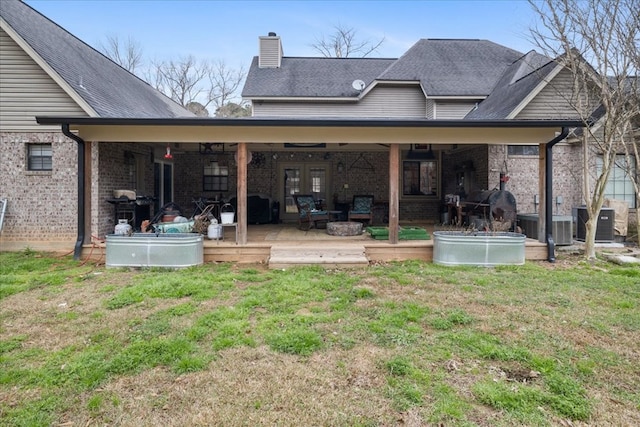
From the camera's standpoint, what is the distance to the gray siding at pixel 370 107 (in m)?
13.1

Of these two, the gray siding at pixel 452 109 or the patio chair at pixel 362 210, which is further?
the gray siding at pixel 452 109

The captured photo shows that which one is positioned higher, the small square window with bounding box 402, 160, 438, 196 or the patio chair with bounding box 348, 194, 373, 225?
the small square window with bounding box 402, 160, 438, 196

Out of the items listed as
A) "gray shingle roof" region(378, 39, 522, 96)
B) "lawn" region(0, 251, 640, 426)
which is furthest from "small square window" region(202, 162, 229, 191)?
"lawn" region(0, 251, 640, 426)

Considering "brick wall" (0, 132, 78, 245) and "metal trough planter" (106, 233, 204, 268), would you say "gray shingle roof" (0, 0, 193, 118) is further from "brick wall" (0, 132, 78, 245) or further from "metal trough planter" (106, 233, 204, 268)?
"metal trough planter" (106, 233, 204, 268)

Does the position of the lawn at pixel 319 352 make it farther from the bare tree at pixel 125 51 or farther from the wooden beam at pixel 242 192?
the bare tree at pixel 125 51

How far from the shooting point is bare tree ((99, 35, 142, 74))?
88.7 ft

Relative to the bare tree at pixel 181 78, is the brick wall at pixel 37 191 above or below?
below

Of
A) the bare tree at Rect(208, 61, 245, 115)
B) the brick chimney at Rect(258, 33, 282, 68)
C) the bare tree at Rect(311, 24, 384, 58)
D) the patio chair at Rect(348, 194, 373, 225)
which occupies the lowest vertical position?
the patio chair at Rect(348, 194, 373, 225)

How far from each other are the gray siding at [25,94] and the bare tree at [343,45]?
2015 cm

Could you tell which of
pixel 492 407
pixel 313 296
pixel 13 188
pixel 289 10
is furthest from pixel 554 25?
pixel 289 10

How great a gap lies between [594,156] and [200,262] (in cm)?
989

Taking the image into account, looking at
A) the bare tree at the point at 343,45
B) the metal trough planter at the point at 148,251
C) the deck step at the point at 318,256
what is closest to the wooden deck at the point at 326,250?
the deck step at the point at 318,256

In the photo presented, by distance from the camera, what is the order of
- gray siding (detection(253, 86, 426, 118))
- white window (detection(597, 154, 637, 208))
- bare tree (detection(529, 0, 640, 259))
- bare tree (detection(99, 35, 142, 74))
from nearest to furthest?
bare tree (detection(529, 0, 640, 259)), white window (detection(597, 154, 637, 208)), gray siding (detection(253, 86, 426, 118)), bare tree (detection(99, 35, 142, 74))

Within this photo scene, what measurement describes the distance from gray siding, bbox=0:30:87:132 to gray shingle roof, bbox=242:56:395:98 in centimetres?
599
